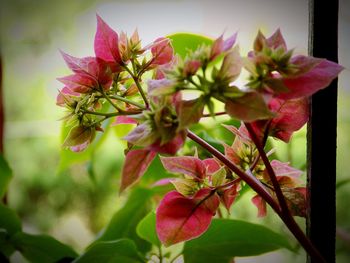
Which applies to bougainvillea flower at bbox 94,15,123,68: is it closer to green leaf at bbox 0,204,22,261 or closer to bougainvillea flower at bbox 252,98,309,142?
bougainvillea flower at bbox 252,98,309,142

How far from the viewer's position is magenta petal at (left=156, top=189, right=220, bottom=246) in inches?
9.7

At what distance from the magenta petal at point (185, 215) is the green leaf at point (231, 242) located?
87 mm

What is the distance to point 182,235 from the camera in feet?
0.82

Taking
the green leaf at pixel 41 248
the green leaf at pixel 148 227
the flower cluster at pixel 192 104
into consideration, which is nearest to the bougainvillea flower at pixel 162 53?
the flower cluster at pixel 192 104

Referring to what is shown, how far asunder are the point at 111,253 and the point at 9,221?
0.57ft

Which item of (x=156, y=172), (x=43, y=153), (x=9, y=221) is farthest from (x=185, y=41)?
(x=43, y=153)

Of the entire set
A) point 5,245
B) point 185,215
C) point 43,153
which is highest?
point 185,215

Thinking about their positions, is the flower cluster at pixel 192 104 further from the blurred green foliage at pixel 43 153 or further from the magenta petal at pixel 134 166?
the blurred green foliage at pixel 43 153

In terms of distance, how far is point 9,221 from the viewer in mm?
460

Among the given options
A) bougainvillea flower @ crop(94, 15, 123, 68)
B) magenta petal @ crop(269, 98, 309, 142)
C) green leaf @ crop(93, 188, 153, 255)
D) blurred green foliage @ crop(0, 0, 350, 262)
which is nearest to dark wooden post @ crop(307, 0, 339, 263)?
magenta petal @ crop(269, 98, 309, 142)

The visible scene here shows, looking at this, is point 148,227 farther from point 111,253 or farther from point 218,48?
point 218,48

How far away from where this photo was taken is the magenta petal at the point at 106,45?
0.83 ft

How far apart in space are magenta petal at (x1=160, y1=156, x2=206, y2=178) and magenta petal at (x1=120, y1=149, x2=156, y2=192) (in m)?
0.04

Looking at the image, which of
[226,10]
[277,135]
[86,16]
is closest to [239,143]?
[277,135]
